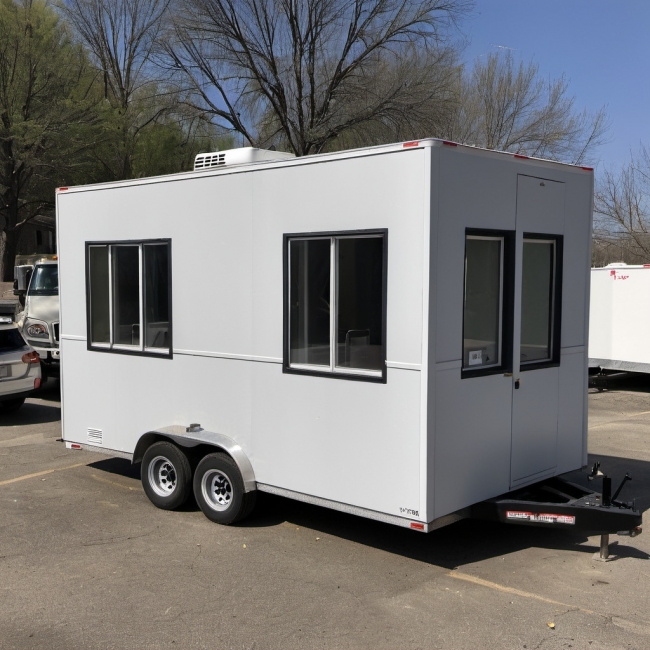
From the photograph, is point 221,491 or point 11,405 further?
point 11,405

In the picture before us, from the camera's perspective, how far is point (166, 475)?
711cm

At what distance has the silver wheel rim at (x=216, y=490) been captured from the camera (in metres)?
6.62

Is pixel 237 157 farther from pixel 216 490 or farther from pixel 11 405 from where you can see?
pixel 11 405

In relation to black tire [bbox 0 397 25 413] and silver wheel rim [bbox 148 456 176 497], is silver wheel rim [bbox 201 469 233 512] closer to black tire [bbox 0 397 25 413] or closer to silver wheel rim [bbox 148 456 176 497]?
silver wheel rim [bbox 148 456 176 497]

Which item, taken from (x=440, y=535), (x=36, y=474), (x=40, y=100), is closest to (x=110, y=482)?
(x=36, y=474)

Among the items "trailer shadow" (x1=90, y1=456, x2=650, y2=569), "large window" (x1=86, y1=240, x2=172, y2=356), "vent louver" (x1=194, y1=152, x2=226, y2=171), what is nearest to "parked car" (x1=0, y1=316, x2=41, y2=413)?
"large window" (x1=86, y1=240, x2=172, y2=356)

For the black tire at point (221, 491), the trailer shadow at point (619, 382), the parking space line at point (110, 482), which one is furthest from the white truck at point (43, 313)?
the trailer shadow at point (619, 382)

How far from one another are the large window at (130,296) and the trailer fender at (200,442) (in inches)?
28.9

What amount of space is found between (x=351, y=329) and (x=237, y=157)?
7.02ft

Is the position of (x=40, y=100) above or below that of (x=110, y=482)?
above

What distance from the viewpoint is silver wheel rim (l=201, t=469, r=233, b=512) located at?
21.7ft

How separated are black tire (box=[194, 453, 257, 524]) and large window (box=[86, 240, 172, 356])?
115 centimetres

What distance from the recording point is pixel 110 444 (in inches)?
298

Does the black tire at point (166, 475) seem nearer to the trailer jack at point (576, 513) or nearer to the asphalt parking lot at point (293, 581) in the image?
the asphalt parking lot at point (293, 581)
